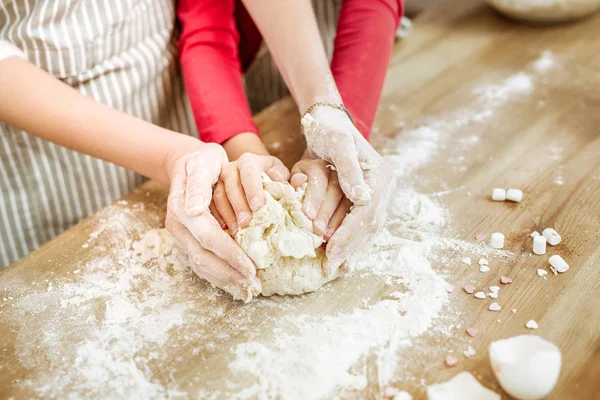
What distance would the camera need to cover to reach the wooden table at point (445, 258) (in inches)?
36.0

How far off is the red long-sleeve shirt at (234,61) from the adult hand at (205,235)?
246 millimetres

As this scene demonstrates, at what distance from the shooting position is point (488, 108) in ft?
5.03

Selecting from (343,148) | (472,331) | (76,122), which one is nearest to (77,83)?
(76,122)

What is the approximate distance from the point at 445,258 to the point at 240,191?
41cm

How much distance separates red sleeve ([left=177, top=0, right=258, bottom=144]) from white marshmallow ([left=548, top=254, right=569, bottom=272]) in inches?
27.2

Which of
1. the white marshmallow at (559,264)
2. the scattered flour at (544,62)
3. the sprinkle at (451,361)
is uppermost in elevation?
the scattered flour at (544,62)

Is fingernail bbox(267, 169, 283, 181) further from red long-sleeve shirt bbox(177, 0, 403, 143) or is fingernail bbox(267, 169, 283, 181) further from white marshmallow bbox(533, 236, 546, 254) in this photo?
white marshmallow bbox(533, 236, 546, 254)

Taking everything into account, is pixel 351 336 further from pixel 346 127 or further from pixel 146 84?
pixel 146 84

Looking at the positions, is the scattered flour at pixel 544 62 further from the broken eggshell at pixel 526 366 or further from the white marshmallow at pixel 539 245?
the broken eggshell at pixel 526 366

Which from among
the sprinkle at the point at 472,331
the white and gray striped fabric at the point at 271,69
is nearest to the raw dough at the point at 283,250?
the sprinkle at the point at 472,331

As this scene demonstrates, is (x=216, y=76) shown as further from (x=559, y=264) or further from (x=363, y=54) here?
(x=559, y=264)

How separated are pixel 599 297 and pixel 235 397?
0.65 meters

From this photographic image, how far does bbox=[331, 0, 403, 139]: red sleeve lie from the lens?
134cm

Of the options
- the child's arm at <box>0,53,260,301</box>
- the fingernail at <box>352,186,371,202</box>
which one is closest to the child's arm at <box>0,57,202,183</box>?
the child's arm at <box>0,53,260,301</box>
